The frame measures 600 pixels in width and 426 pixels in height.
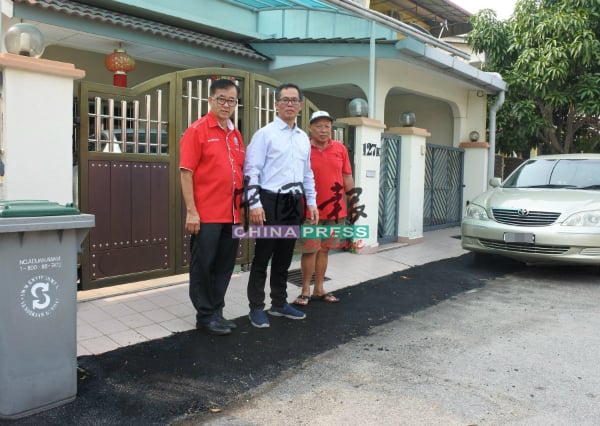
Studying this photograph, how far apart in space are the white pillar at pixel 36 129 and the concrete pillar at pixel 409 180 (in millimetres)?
5386

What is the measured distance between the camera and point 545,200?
19.9ft

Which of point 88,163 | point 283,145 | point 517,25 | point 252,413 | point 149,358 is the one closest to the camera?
point 252,413

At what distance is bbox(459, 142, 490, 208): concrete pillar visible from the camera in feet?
35.8

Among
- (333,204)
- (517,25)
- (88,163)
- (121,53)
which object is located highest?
(517,25)

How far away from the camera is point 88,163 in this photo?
14.9 ft

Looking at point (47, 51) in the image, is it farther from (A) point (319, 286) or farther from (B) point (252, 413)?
(B) point (252, 413)

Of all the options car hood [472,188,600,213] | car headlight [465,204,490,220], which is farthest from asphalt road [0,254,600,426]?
car headlight [465,204,490,220]

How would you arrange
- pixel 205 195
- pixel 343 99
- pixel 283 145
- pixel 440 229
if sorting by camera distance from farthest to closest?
pixel 343 99 → pixel 440 229 → pixel 283 145 → pixel 205 195

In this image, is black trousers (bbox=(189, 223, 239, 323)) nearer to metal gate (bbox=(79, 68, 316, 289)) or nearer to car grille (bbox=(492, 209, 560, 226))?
metal gate (bbox=(79, 68, 316, 289))

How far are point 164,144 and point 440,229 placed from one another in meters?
6.81

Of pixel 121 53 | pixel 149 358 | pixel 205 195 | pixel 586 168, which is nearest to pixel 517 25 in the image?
pixel 586 168

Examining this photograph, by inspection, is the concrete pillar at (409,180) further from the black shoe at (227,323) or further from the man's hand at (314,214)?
the black shoe at (227,323)

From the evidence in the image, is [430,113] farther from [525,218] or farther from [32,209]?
[32,209]

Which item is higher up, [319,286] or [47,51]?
[47,51]
